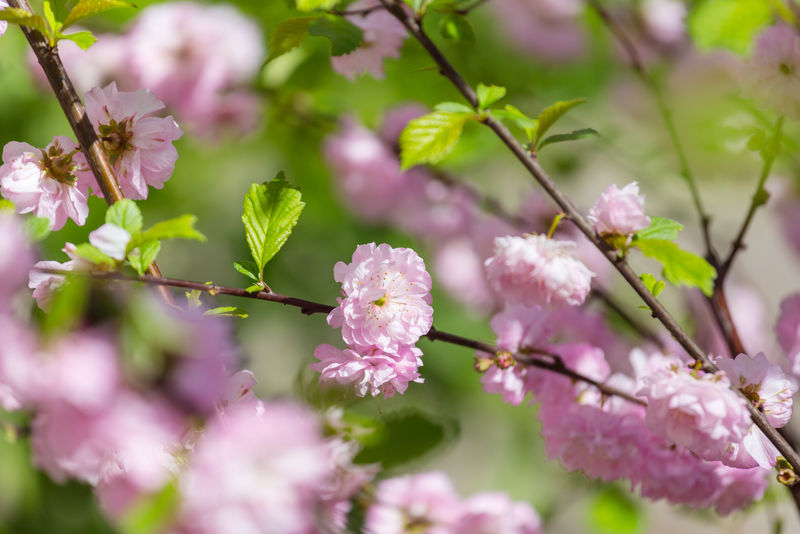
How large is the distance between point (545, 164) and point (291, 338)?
32.5 inches

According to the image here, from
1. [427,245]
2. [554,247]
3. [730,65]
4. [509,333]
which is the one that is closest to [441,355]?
[427,245]

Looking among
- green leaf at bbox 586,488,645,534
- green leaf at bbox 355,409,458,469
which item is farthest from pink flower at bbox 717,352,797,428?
green leaf at bbox 586,488,645,534

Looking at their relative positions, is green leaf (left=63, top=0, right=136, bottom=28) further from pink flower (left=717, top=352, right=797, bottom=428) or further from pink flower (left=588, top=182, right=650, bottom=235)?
pink flower (left=717, top=352, right=797, bottom=428)

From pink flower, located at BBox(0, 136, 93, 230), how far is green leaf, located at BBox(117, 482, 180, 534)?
26 centimetres

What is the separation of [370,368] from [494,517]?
0.33m

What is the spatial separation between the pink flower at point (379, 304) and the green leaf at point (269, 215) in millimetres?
55

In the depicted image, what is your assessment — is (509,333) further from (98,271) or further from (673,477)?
(98,271)

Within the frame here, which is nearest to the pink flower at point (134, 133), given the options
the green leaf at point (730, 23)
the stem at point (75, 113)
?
the stem at point (75, 113)

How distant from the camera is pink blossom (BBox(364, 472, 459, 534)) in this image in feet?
2.43

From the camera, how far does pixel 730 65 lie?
1.15 metres

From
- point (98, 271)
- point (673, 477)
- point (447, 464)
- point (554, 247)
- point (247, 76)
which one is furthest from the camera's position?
point (447, 464)

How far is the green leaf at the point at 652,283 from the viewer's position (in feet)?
1.68

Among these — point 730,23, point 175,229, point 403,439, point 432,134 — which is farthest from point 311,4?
point 730,23

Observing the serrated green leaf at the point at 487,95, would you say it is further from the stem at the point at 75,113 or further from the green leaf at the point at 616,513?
the green leaf at the point at 616,513
